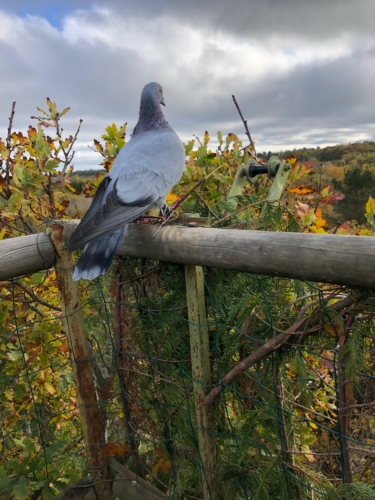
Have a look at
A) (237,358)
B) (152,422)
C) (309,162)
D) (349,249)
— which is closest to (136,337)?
(152,422)

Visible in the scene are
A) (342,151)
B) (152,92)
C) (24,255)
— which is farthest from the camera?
(342,151)

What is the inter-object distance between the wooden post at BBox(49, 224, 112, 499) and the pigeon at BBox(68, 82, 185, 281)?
0.32 meters

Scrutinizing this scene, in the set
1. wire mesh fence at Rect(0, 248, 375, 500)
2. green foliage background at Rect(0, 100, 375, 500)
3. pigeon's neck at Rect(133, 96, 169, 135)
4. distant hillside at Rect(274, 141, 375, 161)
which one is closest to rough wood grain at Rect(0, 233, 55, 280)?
green foliage background at Rect(0, 100, 375, 500)

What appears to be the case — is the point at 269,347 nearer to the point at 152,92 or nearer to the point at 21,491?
the point at 21,491

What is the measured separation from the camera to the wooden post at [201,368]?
157 centimetres

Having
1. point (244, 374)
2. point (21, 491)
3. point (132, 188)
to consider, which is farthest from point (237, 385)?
point (21, 491)

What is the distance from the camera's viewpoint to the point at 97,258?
1.67 metres

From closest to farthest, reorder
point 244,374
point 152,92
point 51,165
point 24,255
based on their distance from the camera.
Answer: point 244,374, point 24,255, point 51,165, point 152,92

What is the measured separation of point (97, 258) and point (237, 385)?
2.59ft

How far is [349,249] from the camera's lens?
3.34 ft

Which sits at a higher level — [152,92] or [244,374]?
[152,92]

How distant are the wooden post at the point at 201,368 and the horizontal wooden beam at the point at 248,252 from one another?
150 mm

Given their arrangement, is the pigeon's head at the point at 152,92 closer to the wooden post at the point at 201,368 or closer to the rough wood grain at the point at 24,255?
the rough wood grain at the point at 24,255

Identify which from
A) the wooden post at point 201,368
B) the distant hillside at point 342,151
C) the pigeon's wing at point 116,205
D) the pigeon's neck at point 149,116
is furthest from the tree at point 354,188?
the wooden post at point 201,368
